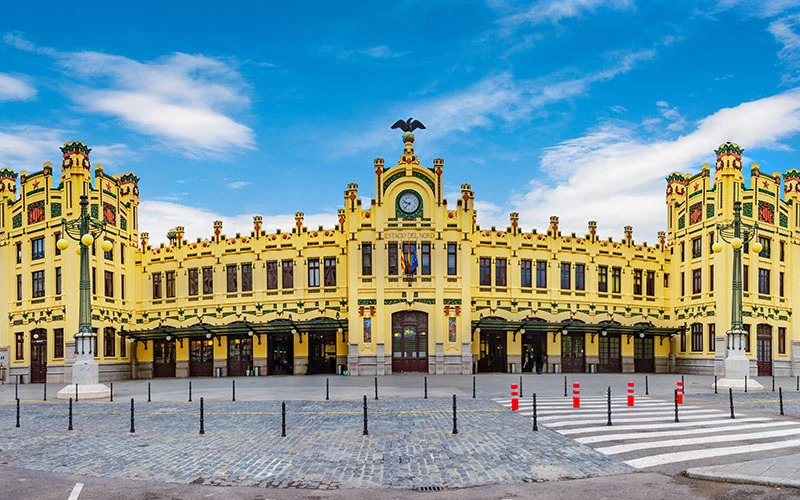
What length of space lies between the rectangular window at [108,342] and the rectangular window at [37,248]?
6288 mm

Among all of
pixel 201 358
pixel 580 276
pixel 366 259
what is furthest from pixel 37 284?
A: pixel 580 276

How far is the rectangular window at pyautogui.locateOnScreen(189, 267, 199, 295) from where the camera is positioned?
1919 inches

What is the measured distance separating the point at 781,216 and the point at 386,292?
27.1 meters

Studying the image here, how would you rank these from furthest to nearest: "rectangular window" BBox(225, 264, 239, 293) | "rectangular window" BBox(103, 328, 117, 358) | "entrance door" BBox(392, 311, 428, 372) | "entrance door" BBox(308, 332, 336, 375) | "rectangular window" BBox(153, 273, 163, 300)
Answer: "rectangular window" BBox(153, 273, 163, 300) < "rectangular window" BBox(225, 264, 239, 293) < "entrance door" BBox(308, 332, 336, 375) < "rectangular window" BBox(103, 328, 117, 358) < "entrance door" BBox(392, 311, 428, 372)

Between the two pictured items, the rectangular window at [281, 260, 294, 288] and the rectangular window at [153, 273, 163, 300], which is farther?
the rectangular window at [153, 273, 163, 300]

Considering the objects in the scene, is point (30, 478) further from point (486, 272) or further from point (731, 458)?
point (486, 272)

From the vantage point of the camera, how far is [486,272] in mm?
46469

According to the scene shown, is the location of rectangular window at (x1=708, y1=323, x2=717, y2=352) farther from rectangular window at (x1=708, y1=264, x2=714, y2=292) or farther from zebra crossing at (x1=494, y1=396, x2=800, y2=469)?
zebra crossing at (x1=494, y1=396, x2=800, y2=469)

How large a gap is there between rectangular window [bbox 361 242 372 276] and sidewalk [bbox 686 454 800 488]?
32866 mm

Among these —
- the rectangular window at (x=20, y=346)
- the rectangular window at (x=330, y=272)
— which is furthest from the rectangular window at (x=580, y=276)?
the rectangular window at (x=20, y=346)

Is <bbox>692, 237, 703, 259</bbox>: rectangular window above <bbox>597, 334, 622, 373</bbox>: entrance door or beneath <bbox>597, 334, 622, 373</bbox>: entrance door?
above

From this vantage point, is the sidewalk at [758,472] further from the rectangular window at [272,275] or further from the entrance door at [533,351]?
the rectangular window at [272,275]

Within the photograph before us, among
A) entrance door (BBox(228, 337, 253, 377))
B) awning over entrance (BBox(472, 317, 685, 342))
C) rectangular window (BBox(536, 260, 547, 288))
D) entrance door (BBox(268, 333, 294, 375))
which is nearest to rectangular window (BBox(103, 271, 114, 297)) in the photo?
entrance door (BBox(228, 337, 253, 377))

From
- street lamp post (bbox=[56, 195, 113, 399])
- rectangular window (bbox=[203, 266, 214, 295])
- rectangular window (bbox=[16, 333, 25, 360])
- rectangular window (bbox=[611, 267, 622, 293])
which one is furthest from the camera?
rectangular window (bbox=[611, 267, 622, 293])
